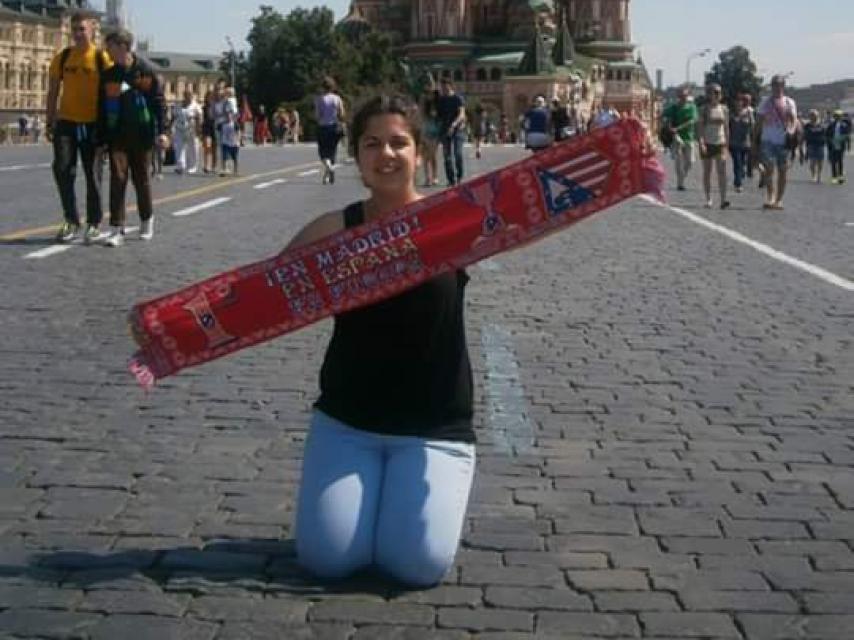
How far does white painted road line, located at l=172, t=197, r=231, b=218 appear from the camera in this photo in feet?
65.7

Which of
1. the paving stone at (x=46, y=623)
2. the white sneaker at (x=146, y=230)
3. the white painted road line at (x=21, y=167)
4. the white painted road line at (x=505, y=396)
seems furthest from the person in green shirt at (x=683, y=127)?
the paving stone at (x=46, y=623)

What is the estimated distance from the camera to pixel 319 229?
5.12 m

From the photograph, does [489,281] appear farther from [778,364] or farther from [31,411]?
[31,411]

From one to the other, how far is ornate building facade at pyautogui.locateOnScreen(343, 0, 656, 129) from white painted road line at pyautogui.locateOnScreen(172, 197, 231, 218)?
10366 centimetres

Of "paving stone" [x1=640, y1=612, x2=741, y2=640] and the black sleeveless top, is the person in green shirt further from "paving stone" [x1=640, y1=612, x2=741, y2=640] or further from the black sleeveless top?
"paving stone" [x1=640, y1=612, x2=741, y2=640]

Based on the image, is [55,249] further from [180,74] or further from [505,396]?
[180,74]

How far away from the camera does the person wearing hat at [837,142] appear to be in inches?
1484

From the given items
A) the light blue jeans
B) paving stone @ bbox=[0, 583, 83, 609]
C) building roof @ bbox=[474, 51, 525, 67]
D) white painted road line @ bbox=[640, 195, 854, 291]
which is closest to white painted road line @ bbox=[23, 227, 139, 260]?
white painted road line @ bbox=[640, 195, 854, 291]

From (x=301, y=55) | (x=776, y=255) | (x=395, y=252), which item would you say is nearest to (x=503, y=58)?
(x=301, y=55)

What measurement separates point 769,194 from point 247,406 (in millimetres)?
17374

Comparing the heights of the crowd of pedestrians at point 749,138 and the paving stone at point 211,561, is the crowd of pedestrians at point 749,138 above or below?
above

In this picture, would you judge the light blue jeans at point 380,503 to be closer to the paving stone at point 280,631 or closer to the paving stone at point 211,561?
the paving stone at point 211,561

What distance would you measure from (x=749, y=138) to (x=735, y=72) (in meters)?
148

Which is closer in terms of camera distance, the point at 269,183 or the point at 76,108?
the point at 76,108
